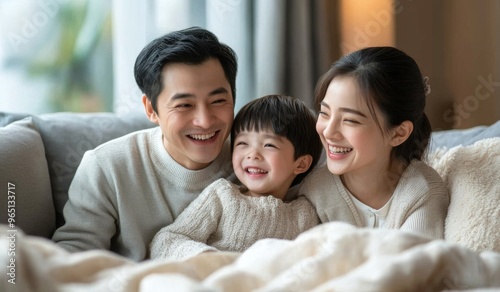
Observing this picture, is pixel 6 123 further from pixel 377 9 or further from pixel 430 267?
pixel 377 9

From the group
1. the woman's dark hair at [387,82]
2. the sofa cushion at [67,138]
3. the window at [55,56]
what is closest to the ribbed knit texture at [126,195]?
the sofa cushion at [67,138]

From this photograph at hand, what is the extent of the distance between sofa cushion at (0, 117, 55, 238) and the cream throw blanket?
0.62 metres

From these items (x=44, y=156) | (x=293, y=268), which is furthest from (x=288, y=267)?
(x=44, y=156)

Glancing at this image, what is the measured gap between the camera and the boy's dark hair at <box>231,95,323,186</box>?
176 centimetres

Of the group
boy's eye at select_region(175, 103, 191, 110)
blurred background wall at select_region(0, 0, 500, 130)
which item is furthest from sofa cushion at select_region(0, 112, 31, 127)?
boy's eye at select_region(175, 103, 191, 110)

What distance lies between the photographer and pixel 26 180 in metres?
1.77

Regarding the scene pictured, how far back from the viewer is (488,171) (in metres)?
1.78

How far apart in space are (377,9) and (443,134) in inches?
36.2

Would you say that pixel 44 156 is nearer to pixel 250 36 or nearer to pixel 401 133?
pixel 401 133

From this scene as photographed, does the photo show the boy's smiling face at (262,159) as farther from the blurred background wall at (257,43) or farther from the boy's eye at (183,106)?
the blurred background wall at (257,43)

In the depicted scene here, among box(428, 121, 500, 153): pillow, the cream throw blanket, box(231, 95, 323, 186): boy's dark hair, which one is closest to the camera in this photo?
the cream throw blanket

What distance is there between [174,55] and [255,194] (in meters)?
0.42

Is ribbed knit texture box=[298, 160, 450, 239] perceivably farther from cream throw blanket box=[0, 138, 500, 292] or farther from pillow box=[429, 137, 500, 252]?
cream throw blanket box=[0, 138, 500, 292]

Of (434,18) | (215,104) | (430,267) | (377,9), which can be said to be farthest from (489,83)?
(430,267)
